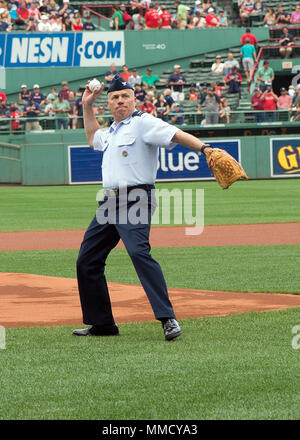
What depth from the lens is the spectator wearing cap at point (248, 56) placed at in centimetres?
3209

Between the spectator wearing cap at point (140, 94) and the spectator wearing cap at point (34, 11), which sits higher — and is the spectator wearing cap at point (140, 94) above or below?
below

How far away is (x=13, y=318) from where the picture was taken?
25.3 ft

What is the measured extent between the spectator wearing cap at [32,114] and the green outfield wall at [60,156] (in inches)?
10.8

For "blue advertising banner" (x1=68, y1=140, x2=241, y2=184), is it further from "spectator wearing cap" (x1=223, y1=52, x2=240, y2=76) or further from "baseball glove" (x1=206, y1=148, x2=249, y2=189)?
"baseball glove" (x1=206, y1=148, x2=249, y2=189)

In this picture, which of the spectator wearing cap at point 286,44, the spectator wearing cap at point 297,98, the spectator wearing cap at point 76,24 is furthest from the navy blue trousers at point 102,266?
the spectator wearing cap at point 286,44

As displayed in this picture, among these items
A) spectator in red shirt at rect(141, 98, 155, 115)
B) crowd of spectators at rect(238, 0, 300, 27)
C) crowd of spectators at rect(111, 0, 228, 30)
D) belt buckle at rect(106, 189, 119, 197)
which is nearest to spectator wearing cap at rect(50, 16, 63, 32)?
crowd of spectators at rect(111, 0, 228, 30)

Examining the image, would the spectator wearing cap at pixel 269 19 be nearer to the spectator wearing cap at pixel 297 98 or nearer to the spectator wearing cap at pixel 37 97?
the spectator wearing cap at pixel 297 98

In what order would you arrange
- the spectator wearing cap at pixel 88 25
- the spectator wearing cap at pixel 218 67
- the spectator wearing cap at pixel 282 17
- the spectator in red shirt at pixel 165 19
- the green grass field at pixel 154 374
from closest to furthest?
the green grass field at pixel 154 374 → the spectator wearing cap at pixel 218 67 → the spectator wearing cap at pixel 88 25 → the spectator in red shirt at pixel 165 19 → the spectator wearing cap at pixel 282 17

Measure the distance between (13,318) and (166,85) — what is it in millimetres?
24166

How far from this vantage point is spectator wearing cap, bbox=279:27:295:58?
108ft

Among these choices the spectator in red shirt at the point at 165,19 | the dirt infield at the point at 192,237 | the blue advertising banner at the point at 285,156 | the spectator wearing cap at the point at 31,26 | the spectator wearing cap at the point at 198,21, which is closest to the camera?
the dirt infield at the point at 192,237

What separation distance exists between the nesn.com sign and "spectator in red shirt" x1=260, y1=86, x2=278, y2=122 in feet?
23.4

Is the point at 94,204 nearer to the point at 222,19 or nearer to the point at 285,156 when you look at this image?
the point at 285,156

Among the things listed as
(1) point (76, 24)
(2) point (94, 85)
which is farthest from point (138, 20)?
(2) point (94, 85)
